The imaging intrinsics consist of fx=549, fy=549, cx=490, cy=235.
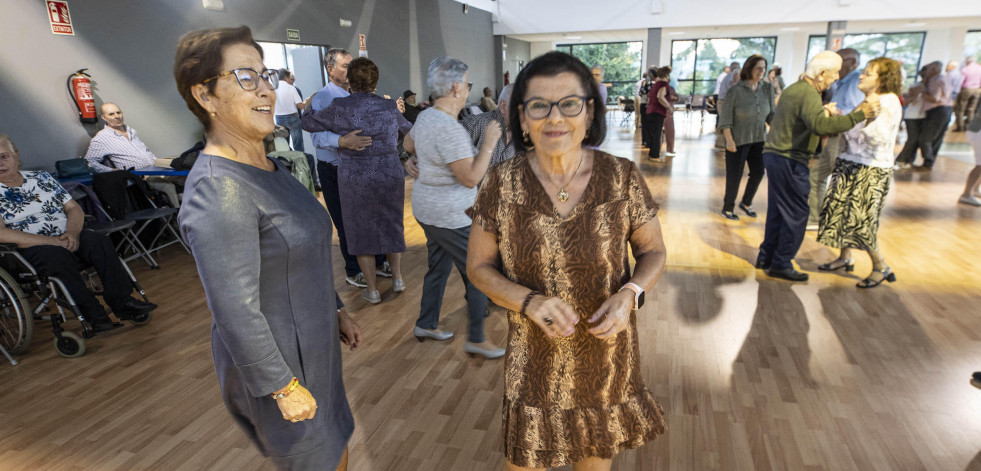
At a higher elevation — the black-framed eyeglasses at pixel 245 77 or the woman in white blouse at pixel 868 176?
the black-framed eyeglasses at pixel 245 77

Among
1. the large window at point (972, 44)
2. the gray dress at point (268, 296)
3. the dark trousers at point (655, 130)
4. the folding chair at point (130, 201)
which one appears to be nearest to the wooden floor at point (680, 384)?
Answer: the folding chair at point (130, 201)

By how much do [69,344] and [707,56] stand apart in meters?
20.5

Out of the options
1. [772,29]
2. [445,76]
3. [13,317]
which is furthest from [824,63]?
[772,29]

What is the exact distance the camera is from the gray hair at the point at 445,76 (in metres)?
2.79

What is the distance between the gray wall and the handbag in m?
0.26

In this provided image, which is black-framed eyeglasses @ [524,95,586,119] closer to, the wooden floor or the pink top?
the wooden floor

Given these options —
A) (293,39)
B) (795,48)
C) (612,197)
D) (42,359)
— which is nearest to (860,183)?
(612,197)

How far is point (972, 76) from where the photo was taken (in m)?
11.3

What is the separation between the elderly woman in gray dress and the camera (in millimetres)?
1177

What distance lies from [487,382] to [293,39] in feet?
24.5

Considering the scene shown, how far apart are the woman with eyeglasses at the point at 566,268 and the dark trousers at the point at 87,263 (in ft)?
10.8

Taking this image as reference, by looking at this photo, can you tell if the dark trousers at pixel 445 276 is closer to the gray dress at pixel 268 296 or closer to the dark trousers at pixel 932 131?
the gray dress at pixel 268 296

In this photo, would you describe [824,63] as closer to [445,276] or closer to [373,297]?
[445,276]

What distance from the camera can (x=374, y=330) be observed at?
11.9 ft
